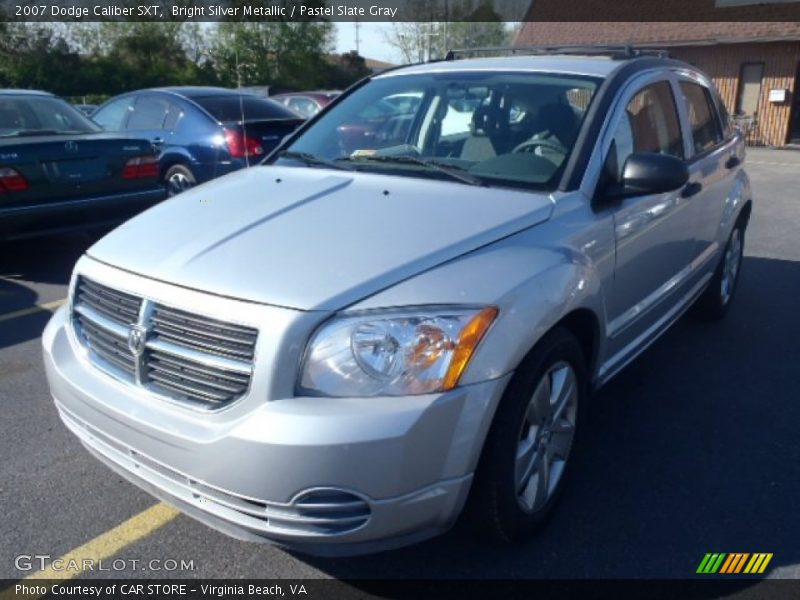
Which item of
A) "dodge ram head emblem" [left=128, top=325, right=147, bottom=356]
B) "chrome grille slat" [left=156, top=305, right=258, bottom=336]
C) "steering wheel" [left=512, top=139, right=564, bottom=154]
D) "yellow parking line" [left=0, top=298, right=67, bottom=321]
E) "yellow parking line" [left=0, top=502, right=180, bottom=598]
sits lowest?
"yellow parking line" [left=0, top=502, right=180, bottom=598]

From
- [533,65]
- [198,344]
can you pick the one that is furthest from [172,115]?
[198,344]

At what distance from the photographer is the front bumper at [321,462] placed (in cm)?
211

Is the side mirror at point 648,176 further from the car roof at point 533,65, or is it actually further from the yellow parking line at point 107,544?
the yellow parking line at point 107,544

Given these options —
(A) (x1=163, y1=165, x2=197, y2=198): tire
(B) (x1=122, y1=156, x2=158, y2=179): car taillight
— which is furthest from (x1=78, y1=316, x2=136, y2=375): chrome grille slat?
(A) (x1=163, y1=165, x2=197, y2=198): tire

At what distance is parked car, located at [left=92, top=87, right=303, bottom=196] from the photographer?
8242mm

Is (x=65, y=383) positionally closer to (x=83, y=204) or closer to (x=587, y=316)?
(x=587, y=316)

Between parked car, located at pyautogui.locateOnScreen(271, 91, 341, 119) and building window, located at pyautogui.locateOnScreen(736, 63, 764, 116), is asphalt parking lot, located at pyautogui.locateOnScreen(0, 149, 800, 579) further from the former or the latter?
building window, located at pyautogui.locateOnScreen(736, 63, 764, 116)

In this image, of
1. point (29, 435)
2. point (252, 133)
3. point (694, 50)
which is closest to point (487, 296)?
point (29, 435)

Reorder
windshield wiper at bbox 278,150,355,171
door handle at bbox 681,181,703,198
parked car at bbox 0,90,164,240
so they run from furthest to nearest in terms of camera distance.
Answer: parked car at bbox 0,90,164,240, door handle at bbox 681,181,703,198, windshield wiper at bbox 278,150,355,171

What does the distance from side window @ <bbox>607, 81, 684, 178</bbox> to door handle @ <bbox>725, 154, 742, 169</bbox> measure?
89 centimetres

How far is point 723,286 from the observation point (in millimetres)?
5219

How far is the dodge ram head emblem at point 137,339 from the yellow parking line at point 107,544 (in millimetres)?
841

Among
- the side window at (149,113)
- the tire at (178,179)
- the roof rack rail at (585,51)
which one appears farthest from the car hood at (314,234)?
the side window at (149,113)

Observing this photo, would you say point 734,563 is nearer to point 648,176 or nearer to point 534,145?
point 648,176
